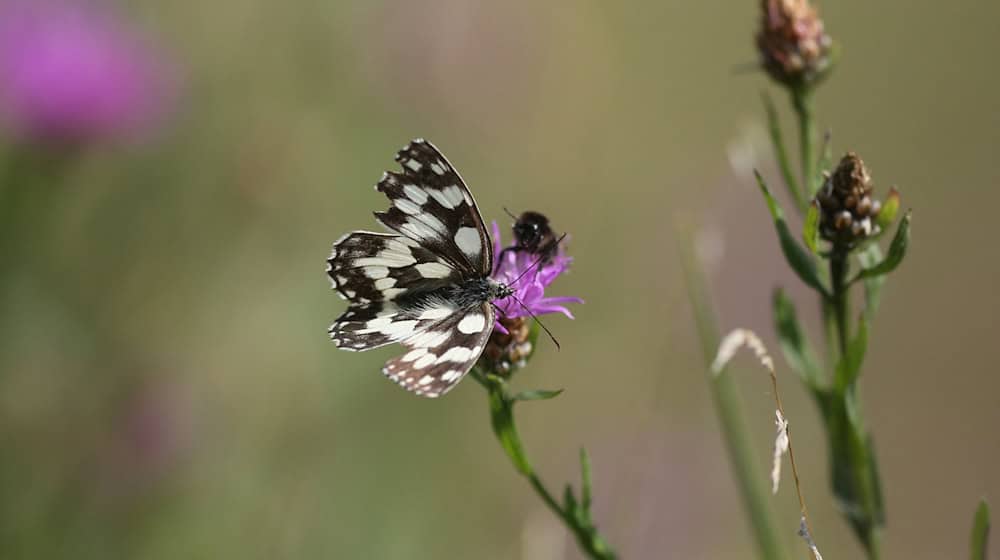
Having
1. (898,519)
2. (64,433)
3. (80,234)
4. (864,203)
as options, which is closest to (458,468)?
(64,433)

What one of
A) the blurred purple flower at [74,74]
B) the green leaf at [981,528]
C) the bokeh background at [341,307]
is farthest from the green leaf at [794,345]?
the blurred purple flower at [74,74]

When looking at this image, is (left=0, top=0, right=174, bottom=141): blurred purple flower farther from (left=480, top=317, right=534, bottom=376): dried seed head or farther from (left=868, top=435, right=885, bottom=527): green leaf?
(left=868, top=435, right=885, bottom=527): green leaf

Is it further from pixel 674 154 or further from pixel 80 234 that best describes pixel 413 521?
pixel 674 154

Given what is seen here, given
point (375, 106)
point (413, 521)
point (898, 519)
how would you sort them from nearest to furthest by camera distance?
1. point (413, 521)
2. point (375, 106)
3. point (898, 519)

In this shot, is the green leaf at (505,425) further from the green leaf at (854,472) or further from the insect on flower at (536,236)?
the green leaf at (854,472)

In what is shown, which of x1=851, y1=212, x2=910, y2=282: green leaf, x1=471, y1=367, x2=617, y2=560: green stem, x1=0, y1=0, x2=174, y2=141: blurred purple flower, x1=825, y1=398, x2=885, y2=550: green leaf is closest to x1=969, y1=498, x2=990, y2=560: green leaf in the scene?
x1=825, y1=398, x2=885, y2=550: green leaf

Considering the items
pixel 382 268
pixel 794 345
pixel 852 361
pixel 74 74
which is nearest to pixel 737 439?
pixel 794 345

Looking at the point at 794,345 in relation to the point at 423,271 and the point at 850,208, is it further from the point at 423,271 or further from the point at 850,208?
the point at 423,271
